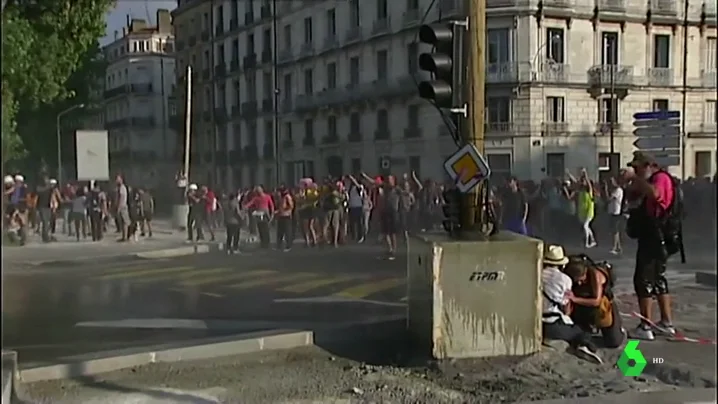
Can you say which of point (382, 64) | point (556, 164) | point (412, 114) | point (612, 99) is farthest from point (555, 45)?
point (382, 64)

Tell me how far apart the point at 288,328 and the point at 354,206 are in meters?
1.26

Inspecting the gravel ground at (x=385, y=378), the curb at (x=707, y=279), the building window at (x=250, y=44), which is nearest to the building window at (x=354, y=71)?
the building window at (x=250, y=44)

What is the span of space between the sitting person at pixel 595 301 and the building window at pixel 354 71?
8.17 ft

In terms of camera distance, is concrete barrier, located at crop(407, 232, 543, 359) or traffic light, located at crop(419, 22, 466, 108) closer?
concrete barrier, located at crop(407, 232, 543, 359)

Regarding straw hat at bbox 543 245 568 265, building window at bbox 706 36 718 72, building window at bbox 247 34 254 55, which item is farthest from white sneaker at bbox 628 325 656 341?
building window at bbox 247 34 254 55

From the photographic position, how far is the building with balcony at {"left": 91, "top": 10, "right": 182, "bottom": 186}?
681 centimetres

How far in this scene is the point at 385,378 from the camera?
640 centimetres

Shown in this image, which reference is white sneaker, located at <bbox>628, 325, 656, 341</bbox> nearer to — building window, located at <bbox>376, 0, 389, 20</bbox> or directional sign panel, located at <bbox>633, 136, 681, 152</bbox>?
directional sign panel, located at <bbox>633, 136, 681, 152</bbox>

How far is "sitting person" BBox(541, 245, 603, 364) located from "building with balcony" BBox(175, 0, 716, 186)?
914 millimetres

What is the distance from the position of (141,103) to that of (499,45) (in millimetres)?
3112

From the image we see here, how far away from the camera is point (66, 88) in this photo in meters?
7.07

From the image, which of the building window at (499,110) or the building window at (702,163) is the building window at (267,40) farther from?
the building window at (702,163)

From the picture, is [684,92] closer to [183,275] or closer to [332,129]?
[332,129]

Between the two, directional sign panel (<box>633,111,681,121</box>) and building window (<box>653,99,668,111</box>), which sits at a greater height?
building window (<box>653,99,668,111</box>)
